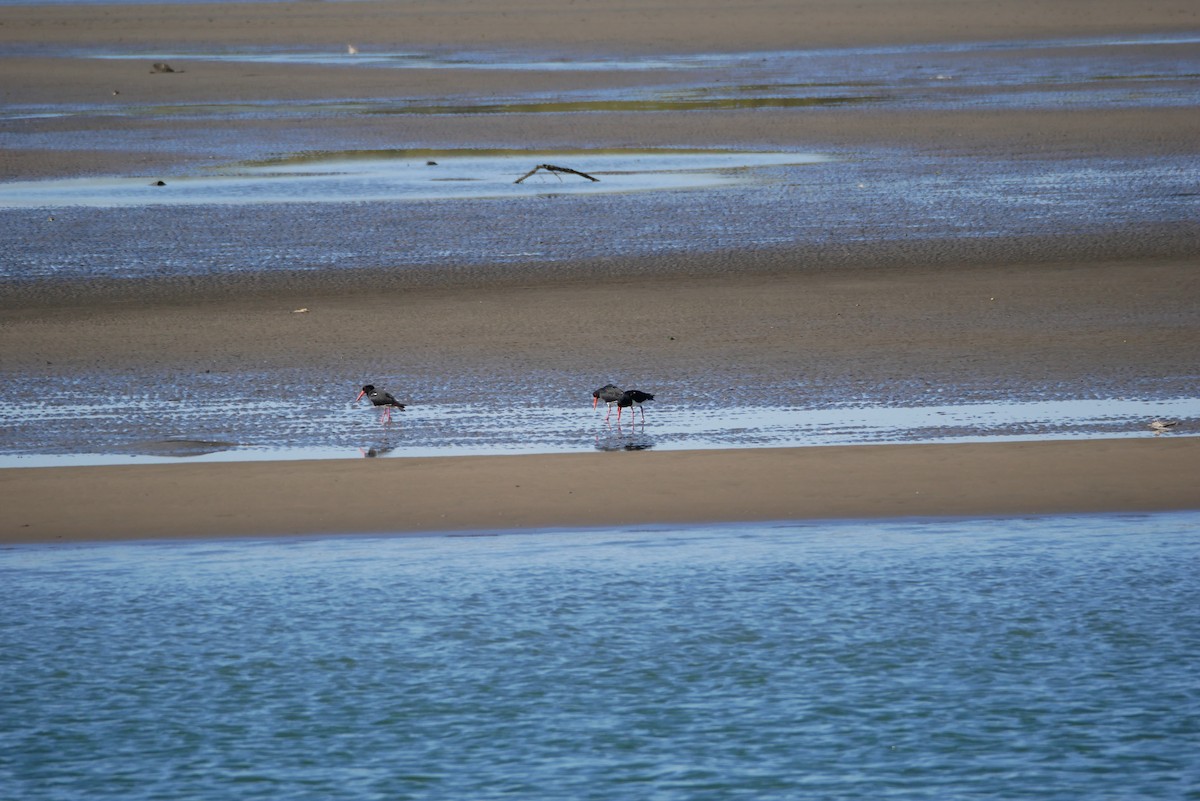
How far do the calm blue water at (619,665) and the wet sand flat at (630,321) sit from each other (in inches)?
18.1

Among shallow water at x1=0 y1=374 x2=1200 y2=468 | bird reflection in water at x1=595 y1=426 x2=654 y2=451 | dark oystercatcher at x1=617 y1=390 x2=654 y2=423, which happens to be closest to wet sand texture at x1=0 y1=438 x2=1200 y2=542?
bird reflection in water at x1=595 y1=426 x2=654 y2=451

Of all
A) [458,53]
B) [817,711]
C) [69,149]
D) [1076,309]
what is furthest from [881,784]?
[458,53]

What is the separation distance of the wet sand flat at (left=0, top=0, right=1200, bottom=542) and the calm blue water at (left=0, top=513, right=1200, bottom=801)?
46 centimetres

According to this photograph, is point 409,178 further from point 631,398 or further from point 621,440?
point 621,440

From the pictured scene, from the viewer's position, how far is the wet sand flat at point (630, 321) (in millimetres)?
10664

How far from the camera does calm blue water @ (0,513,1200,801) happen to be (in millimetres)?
7207

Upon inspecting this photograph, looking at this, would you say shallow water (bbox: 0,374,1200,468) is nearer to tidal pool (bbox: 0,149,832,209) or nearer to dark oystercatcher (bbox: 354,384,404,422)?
dark oystercatcher (bbox: 354,384,404,422)

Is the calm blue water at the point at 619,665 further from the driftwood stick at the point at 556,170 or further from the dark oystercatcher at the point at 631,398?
the driftwood stick at the point at 556,170

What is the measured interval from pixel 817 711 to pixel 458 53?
137ft

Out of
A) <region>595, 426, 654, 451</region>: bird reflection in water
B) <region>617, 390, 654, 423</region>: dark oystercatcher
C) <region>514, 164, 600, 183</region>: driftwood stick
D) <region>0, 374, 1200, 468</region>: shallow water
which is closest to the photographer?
<region>595, 426, 654, 451</region>: bird reflection in water

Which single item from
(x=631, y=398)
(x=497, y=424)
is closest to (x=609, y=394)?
(x=631, y=398)

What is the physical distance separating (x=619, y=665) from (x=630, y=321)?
7.58 meters

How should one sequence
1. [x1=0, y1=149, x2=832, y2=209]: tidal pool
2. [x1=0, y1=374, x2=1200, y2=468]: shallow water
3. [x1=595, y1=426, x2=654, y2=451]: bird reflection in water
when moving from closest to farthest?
[x1=595, y1=426, x2=654, y2=451]: bird reflection in water < [x1=0, y1=374, x2=1200, y2=468]: shallow water < [x1=0, y1=149, x2=832, y2=209]: tidal pool

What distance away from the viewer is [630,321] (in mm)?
15648
